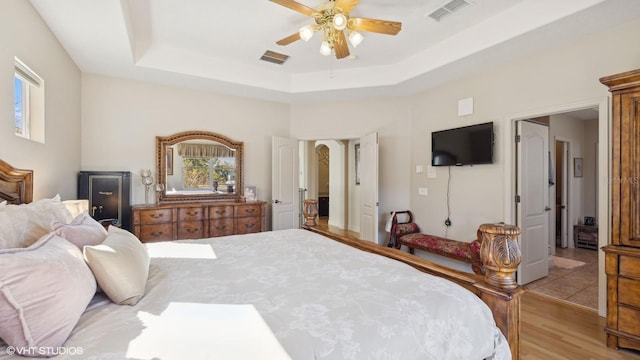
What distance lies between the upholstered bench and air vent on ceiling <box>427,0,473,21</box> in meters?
2.41

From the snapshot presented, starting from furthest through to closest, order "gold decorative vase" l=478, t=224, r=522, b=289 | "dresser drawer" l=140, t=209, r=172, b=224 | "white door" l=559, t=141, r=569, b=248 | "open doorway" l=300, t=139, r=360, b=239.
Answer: "open doorway" l=300, t=139, r=360, b=239, "white door" l=559, t=141, r=569, b=248, "dresser drawer" l=140, t=209, r=172, b=224, "gold decorative vase" l=478, t=224, r=522, b=289

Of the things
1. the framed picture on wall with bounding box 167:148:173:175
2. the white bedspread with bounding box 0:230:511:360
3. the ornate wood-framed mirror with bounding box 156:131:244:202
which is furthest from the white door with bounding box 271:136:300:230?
the white bedspread with bounding box 0:230:511:360

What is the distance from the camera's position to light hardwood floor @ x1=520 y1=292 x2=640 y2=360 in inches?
87.0

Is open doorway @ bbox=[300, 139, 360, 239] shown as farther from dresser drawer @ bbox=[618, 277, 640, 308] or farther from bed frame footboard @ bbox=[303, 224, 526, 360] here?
bed frame footboard @ bbox=[303, 224, 526, 360]

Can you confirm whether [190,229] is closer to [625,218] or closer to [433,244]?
[433,244]

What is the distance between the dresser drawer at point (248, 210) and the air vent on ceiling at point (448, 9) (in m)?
3.25

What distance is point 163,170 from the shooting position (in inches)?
169

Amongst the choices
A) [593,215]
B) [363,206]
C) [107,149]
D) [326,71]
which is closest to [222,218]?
[107,149]

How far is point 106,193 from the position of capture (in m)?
3.60

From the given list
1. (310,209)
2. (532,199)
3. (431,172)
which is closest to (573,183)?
(532,199)

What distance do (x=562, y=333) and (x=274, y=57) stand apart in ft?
13.7

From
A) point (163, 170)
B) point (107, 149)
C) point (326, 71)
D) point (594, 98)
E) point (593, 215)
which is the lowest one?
point (593, 215)

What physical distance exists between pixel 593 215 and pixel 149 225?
24.9ft

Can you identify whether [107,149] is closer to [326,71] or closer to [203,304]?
[326,71]
